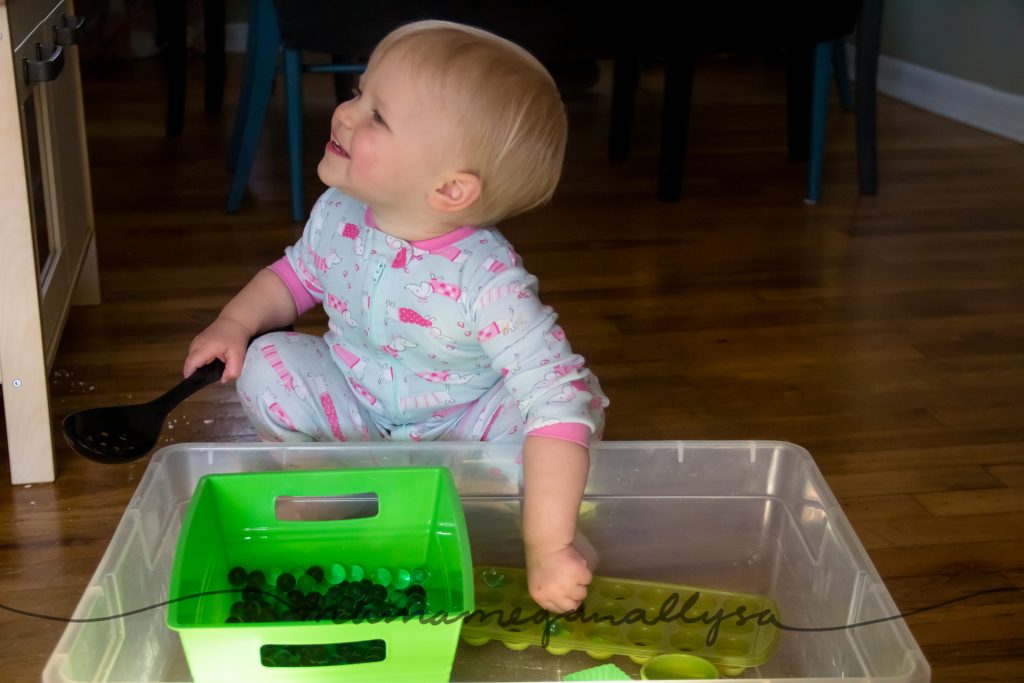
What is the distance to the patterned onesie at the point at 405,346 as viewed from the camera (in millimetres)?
899

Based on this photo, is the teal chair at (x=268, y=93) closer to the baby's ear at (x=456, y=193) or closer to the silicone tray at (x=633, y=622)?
the baby's ear at (x=456, y=193)

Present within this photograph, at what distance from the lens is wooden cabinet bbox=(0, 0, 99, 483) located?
3.37 ft

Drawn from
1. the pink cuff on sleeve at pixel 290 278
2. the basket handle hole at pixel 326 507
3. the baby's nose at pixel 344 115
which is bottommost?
the basket handle hole at pixel 326 507

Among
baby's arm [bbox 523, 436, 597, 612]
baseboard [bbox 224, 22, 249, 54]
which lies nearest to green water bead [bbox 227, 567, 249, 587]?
baby's arm [bbox 523, 436, 597, 612]

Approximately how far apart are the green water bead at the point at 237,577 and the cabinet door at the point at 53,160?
35 centimetres

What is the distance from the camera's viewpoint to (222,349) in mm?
976

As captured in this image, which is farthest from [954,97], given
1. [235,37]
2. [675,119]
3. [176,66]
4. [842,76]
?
[235,37]

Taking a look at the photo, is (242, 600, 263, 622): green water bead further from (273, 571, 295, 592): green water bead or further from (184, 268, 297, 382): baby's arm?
(184, 268, 297, 382): baby's arm

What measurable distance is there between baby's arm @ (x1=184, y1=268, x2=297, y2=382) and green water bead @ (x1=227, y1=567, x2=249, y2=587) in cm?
16

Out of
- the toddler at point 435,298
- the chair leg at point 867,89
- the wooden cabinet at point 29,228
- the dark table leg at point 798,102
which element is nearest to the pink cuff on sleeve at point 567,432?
the toddler at point 435,298

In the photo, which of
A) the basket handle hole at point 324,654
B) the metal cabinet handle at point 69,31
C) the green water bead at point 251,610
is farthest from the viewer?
the metal cabinet handle at point 69,31

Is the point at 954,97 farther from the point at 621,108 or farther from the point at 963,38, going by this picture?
the point at 621,108

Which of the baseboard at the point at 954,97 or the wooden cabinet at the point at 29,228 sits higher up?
the wooden cabinet at the point at 29,228

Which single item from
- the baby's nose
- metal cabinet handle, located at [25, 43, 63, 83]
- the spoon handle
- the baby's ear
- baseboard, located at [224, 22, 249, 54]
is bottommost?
baseboard, located at [224, 22, 249, 54]
